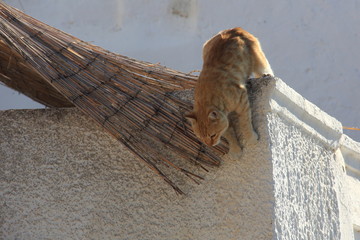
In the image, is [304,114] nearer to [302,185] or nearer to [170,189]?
[302,185]

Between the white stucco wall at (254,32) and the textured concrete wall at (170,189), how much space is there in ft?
6.87

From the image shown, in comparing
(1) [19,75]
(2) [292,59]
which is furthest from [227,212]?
(2) [292,59]

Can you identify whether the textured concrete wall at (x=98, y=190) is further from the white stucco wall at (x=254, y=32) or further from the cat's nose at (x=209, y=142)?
the white stucco wall at (x=254, y=32)

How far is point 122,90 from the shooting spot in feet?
8.56

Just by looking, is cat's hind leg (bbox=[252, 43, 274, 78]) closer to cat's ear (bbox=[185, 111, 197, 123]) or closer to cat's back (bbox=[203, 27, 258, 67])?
cat's back (bbox=[203, 27, 258, 67])

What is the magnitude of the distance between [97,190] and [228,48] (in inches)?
32.7

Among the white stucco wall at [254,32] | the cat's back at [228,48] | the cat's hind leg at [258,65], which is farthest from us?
the white stucco wall at [254,32]

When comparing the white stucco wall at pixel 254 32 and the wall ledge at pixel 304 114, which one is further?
the white stucco wall at pixel 254 32

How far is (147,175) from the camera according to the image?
2.56m

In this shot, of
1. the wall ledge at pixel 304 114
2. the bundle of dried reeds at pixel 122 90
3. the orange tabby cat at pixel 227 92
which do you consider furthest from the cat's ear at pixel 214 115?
the wall ledge at pixel 304 114

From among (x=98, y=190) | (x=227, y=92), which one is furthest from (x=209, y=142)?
(x=98, y=190)

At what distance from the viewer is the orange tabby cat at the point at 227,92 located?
7.72 feet

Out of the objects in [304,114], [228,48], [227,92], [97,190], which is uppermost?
Answer: [228,48]

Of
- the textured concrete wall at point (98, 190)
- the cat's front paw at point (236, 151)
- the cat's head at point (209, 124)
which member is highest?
A: the cat's head at point (209, 124)
